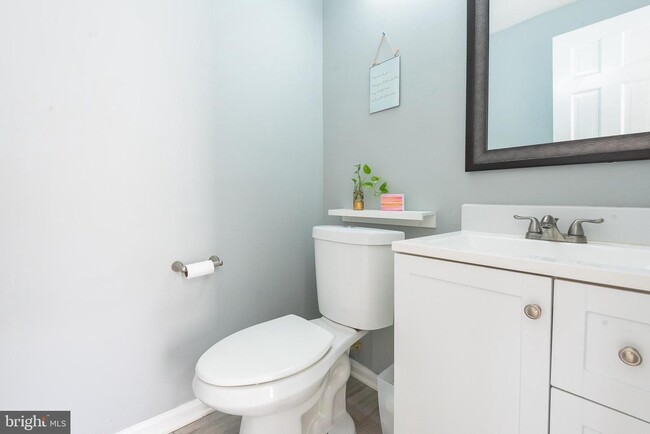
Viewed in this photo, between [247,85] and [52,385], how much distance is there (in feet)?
4.48

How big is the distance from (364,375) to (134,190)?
1.35 meters

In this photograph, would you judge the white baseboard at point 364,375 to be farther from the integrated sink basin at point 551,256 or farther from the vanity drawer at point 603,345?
the vanity drawer at point 603,345

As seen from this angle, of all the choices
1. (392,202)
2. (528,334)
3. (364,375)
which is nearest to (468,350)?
(528,334)

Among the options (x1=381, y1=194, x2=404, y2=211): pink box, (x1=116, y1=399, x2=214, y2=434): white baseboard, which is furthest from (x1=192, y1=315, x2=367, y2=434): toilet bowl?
(x1=381, y1=194, x2=404, y2=211): pink box

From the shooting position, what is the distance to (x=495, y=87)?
101cm

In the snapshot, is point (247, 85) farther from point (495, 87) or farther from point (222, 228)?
point (495, 87)

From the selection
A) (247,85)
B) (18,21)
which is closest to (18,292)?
(18,21)

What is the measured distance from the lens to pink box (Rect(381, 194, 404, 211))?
126 cm

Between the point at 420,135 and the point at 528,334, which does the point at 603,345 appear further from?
the point at 420,135

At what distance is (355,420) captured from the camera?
125 cm

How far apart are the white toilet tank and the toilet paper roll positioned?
0.49 metres

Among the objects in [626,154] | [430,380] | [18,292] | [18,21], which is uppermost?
[18,21]

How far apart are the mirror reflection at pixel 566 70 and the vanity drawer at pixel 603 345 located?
1.83ft

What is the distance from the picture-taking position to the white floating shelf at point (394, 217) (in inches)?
45.8
